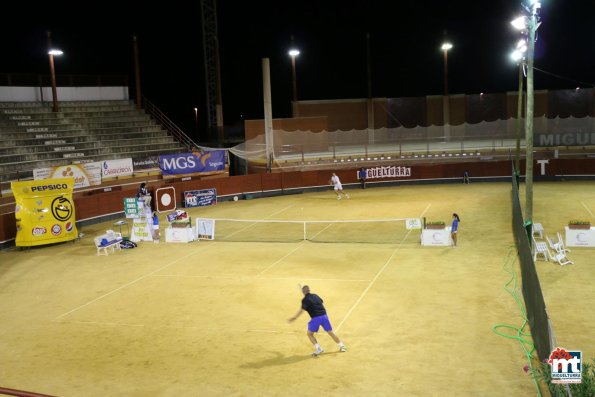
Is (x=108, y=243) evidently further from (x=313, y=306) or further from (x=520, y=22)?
(x=520, y=22)

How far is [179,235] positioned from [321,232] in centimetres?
614

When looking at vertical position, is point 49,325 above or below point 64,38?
below

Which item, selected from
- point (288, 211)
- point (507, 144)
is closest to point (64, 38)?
point (288, 211)

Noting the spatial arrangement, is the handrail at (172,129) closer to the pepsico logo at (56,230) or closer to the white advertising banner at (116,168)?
the white advertising banner at (116,168)

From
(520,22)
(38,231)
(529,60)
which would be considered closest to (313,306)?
(529,60)

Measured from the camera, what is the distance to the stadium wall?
33.9m

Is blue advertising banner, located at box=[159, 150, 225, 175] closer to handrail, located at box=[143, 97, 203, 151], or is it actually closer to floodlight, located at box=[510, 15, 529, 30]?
handrail, located at box=[143, 97, 203, 151]

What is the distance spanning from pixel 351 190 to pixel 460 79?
114 feet

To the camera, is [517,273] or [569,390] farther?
[517,273]

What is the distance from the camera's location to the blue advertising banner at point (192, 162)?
36.9 metres

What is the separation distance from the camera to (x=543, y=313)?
1028 centimetres

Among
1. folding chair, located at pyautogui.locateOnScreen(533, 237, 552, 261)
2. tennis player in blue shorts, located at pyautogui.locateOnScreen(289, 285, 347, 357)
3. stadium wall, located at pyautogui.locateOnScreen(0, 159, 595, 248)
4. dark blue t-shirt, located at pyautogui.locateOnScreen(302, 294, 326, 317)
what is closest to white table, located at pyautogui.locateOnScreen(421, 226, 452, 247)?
folding chair, located at pyautogui.locateOnScreen(533, 237, 552, 261)

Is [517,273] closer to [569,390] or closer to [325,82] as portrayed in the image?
[569,390]

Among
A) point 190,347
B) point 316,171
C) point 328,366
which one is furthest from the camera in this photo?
point 316,171
